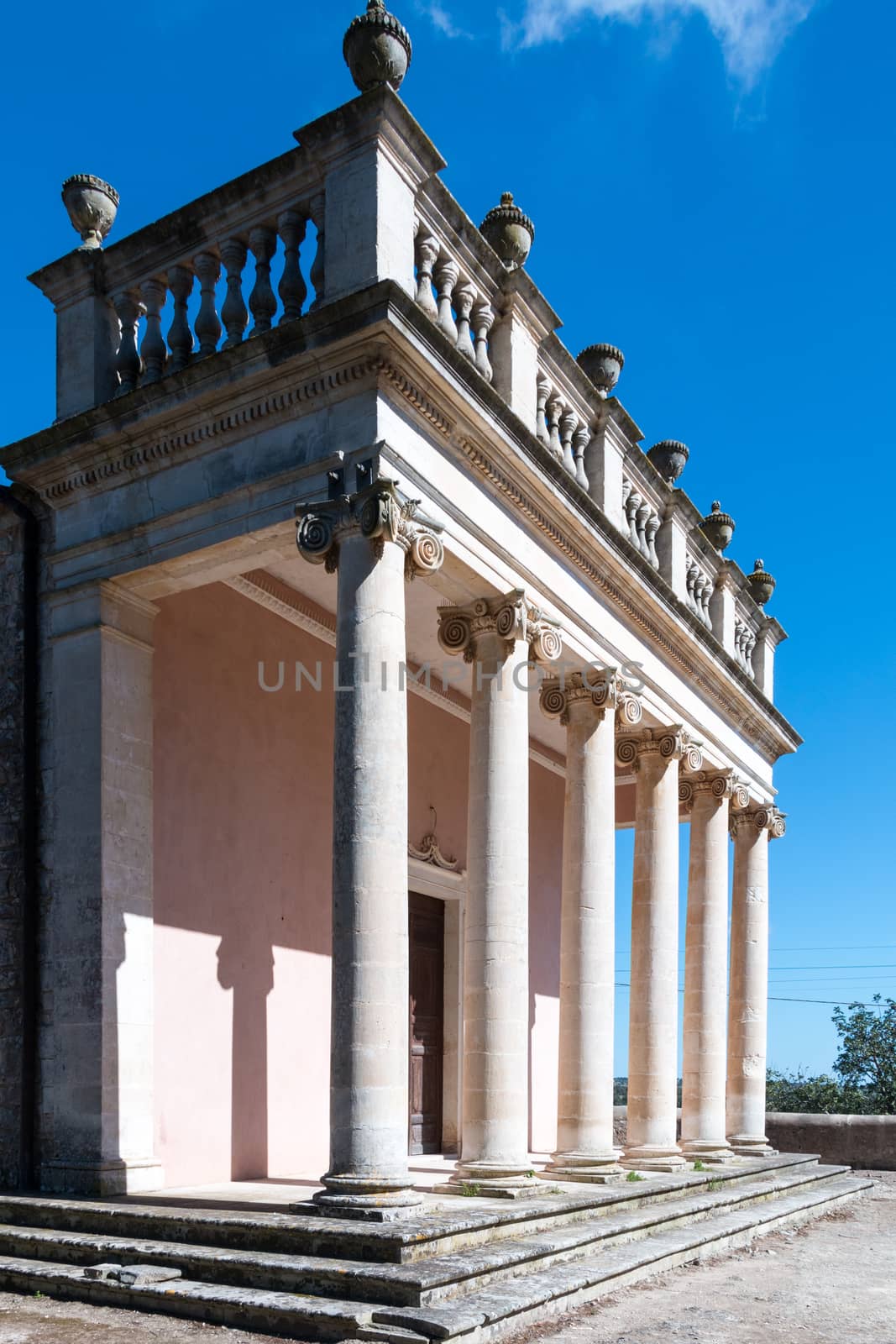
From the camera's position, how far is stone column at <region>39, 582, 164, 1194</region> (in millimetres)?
11297

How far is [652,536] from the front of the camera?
686 inches

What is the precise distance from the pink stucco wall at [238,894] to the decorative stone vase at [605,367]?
456 centimetres

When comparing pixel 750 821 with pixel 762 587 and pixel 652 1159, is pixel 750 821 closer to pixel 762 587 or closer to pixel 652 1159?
pixel 762 587

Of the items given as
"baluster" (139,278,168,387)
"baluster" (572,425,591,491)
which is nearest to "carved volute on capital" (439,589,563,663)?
"baluster" (572,425,591,491)

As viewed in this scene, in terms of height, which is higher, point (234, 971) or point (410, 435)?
point (410, 435)

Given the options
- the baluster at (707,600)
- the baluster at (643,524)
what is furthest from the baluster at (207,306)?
the baluster at (707,600)

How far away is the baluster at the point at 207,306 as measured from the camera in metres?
11.9

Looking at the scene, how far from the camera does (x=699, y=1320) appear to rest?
8.88 meters

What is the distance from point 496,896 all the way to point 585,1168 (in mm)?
3517

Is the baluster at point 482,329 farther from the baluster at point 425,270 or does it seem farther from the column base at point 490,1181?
the column base at point 490,1181

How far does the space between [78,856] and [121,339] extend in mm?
4937

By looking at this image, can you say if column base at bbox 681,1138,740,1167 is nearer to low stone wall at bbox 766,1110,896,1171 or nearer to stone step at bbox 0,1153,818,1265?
low stone wall at bbox 766,1110,896,1171

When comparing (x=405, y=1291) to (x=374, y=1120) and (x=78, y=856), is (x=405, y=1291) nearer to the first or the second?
(x=374, y=1120)

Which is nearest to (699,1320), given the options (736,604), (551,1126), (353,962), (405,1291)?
(405,1291)
